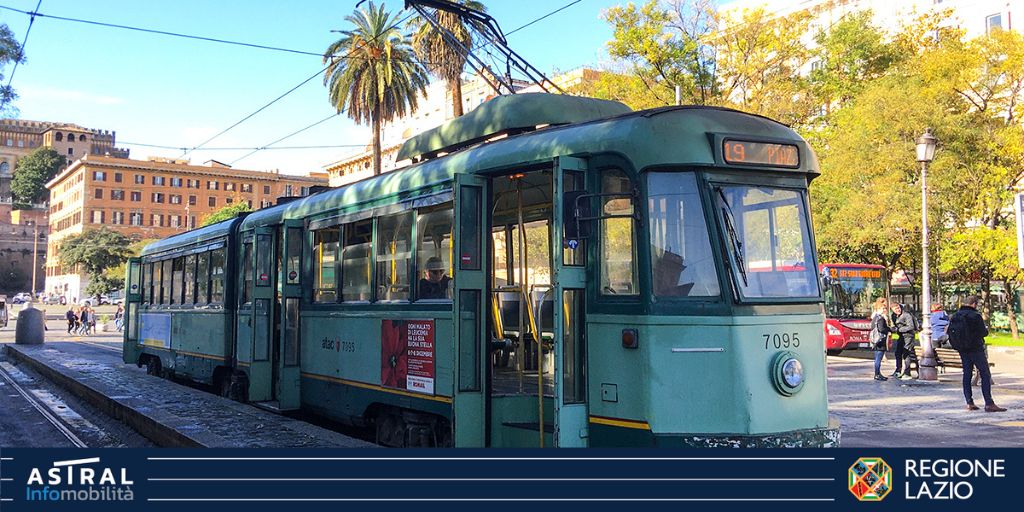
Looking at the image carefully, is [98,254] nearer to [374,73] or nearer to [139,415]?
[374,73]

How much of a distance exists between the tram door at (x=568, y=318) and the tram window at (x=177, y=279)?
1144 cm

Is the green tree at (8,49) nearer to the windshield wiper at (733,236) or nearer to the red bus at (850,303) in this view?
the windshield wiper at (733,236)

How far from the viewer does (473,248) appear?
7465 millimetres

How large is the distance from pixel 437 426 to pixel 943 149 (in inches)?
1251

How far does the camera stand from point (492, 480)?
228 inches

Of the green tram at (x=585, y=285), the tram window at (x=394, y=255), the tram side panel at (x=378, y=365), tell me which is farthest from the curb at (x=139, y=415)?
the tram window at (x=394, y=255)

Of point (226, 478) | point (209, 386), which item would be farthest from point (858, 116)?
point (226, 478)

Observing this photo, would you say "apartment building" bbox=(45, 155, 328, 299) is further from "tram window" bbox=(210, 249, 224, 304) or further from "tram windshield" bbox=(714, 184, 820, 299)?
"tram windshield" bbox=(714, 184, 820, 299)

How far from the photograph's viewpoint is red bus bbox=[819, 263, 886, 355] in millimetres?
28250

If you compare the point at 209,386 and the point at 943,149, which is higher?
the point at 943,149

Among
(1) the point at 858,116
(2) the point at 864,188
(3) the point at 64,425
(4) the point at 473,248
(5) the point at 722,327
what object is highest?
(1) the point at 858,116

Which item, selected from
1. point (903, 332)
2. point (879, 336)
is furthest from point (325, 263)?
point (903, 332)

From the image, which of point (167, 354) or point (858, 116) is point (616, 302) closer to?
point (167, 354)

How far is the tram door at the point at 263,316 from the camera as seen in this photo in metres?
12.0
